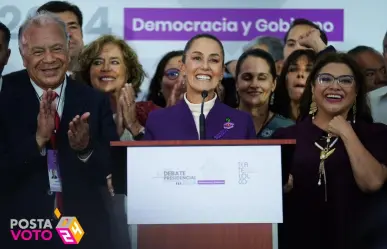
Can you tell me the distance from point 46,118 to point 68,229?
1.68ft

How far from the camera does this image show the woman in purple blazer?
3.63 meters

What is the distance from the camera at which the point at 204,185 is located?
9.40ft

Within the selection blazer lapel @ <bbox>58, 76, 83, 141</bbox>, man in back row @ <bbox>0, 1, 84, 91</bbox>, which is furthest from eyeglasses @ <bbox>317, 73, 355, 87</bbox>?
man in back row @ <bbox>0, 1, 84, 91</bbox>

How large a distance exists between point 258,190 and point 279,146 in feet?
0.60

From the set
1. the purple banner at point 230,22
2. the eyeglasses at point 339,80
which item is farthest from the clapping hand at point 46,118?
the purple banner at point 230,22

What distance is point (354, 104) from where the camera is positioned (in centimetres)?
392

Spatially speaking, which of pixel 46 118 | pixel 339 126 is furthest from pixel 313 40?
pixel 46 118

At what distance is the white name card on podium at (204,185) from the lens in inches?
112

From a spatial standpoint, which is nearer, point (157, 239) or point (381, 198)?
point (157, 239)

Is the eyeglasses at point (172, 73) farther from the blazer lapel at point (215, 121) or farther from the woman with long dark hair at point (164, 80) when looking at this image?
the blazer lapel at point (215, 121)

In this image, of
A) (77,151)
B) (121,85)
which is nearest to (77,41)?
(121,85)

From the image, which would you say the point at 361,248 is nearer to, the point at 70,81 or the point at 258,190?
the point at 258,190

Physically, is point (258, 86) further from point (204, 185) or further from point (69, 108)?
point (204, 185)

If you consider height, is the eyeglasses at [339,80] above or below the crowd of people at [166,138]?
above
